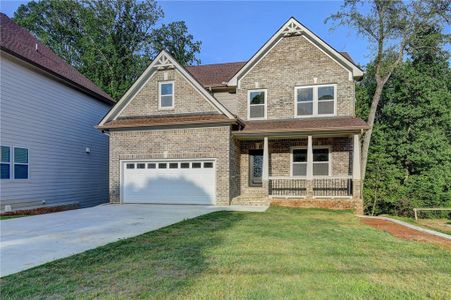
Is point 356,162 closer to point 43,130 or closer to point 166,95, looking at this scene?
point 166,95

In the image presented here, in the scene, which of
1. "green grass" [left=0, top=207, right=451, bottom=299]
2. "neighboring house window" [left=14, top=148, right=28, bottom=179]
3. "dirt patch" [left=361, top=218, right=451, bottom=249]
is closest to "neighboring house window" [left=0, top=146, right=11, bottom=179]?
"neighboring house window" [left=14, top=148, right=28, bottom=179]

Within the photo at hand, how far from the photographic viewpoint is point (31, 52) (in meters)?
14.9

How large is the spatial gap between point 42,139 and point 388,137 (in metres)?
19.8

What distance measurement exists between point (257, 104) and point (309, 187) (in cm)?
495

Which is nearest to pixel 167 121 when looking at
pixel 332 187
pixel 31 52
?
pixel 31 52

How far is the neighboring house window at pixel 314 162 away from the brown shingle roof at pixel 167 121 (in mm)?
3875

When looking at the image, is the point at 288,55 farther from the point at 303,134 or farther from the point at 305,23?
the point at 303,134

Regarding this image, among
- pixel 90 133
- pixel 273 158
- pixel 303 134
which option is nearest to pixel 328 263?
pixel 303 134

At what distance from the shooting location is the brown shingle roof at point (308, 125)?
43.6 feet

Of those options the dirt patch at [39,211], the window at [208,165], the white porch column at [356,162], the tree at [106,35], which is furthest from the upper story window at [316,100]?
the tree at [106,35]

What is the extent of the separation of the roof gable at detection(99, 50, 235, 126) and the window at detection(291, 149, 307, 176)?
4185mm

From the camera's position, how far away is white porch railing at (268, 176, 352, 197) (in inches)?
575

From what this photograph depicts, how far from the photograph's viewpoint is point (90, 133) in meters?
18.7

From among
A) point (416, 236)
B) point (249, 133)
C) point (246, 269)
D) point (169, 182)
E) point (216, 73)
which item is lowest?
point (416, 236)
